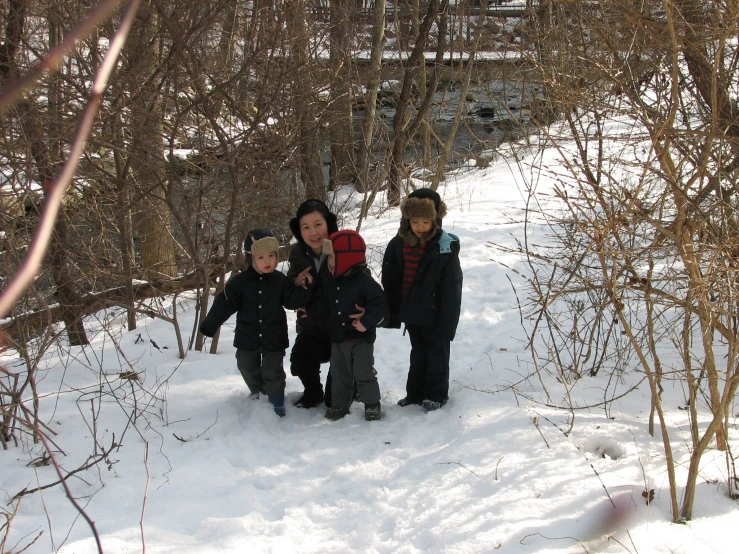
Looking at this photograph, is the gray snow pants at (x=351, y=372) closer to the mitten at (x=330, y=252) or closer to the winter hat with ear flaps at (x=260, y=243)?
the mitten at (x=330, y=252)

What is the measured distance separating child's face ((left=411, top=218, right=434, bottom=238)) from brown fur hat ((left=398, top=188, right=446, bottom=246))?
1.0 inches

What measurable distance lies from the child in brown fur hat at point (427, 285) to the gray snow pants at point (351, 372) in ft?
1.08

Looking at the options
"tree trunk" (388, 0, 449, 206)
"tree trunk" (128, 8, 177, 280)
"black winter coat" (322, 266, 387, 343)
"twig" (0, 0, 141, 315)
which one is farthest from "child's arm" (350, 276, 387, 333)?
"tree trunk" (388, 0, 449, 206)

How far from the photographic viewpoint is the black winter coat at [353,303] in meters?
4.05

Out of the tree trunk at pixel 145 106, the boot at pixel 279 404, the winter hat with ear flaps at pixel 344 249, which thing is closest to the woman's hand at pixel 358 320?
the winter hat with ear flaps at pixel 344 249

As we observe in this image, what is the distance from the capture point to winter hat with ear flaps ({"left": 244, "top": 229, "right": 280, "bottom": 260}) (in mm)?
4074

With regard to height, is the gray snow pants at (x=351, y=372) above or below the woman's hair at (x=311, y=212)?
below

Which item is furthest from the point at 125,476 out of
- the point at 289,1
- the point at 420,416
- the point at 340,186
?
the point at 340,186

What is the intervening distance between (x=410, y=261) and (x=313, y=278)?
675mm

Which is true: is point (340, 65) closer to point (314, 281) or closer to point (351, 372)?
point (314, 281)

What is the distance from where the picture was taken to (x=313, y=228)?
4.12m

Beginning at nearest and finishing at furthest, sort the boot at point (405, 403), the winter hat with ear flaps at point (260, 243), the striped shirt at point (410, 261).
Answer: the winter hat with ear flaps at point (260, 243)
the striped shirt at point (410, 261)
the boot at point (405, 403)

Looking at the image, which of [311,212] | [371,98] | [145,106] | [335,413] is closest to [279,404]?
[335,413]

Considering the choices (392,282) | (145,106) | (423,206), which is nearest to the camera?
(423,206)
